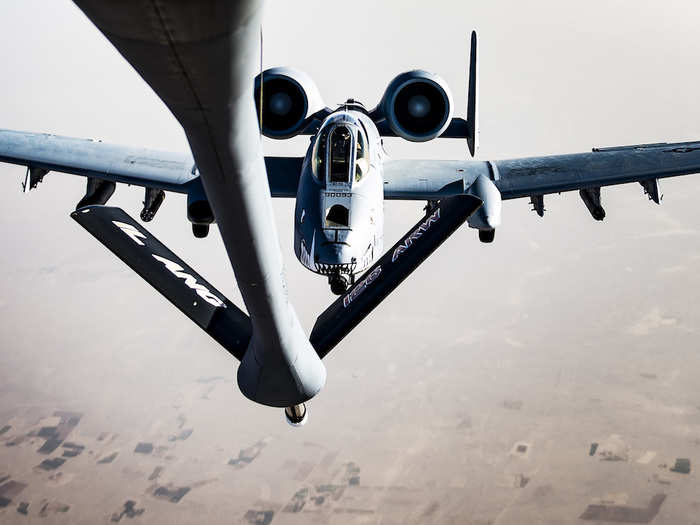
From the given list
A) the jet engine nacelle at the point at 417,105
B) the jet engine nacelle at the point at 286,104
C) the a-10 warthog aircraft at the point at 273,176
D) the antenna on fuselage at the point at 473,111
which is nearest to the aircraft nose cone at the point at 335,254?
→ the a-10 warthog aircraft at the point at 273,176

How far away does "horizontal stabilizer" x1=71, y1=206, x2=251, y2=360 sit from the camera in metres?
9.73

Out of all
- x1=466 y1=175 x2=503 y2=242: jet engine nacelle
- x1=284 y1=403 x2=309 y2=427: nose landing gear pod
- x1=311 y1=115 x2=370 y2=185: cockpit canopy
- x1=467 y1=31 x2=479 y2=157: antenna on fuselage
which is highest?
x1=467 y1=31 x2=479 y2=157: antenna on fuselage

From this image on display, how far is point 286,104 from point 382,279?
540 inches

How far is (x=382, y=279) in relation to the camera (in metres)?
10.5

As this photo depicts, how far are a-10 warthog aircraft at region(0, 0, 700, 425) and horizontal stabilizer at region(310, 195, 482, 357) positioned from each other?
22 mm

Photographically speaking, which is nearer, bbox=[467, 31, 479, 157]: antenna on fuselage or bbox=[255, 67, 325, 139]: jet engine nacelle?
bbox=[255, 67, 325, 139]: jet engine nacelle

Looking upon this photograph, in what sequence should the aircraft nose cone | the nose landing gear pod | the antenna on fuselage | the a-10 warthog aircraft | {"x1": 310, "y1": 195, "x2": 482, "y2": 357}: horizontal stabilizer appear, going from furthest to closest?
the antenna on fuselage, the aircraft nose cone, the nose landing gear pod, {"x1": 310, "y1": 195, "x2": 482, "y2": 357}: horizontal stabilizer, the a-10 warthog aircraft

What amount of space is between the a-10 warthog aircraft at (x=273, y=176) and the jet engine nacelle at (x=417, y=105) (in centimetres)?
3

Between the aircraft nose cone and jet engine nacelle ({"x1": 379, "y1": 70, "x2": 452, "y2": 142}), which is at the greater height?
jet engine nacelle ({"x1": 379, "y1": 70, "x2": 452, "y2": 142})

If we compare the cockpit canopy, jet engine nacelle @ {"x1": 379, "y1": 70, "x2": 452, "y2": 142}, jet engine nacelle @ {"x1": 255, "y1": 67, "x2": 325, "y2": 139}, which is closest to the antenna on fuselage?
jet engine nacelle @ {"x1": 379, "y1": 70, "x2": 452, "y2": 142}

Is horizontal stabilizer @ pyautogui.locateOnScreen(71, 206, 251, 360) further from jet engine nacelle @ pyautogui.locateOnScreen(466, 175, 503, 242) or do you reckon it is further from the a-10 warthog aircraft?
jet engine nacelle @ pyautogui.locateOnScreen(466, 175, 503, 242)

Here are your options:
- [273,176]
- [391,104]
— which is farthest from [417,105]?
[273,176]

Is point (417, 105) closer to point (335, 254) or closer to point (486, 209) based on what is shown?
point (486, 209)

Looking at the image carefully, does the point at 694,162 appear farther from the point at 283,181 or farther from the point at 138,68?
the point at 138,68
